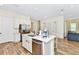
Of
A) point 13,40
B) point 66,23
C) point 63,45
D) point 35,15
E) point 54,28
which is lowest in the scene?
point 63,45

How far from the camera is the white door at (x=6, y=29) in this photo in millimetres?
2037

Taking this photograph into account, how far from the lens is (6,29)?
2.18 m

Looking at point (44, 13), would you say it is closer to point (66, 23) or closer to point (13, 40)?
point (66, 23)

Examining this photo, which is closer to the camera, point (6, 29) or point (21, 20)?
point (21, 20)

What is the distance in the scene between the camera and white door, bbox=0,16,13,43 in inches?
80.2

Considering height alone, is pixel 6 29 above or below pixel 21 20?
below

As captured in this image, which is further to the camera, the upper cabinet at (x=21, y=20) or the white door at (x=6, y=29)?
the white door at (x=6, y=29)

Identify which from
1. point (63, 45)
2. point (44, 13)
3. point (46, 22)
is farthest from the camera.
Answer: point (63, 45)

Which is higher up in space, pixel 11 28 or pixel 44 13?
pixel 44 13

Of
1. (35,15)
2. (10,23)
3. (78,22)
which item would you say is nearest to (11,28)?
(10,23)

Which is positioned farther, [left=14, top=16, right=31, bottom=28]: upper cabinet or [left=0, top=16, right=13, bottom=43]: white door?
[left=0, top=16, right=13, bottom=43]: white door
